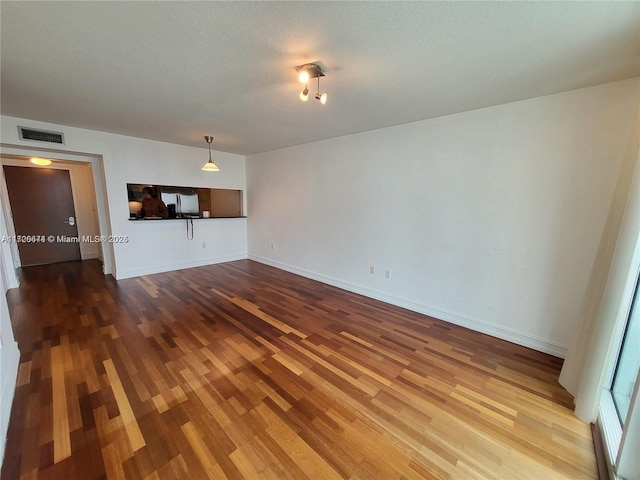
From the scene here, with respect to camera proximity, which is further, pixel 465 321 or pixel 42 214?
pixel 42 214

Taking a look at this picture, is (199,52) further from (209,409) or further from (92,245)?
(92,245)

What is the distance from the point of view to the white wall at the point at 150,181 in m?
3.74

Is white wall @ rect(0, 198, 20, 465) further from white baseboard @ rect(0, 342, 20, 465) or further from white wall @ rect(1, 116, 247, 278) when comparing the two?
white wall @ rect(1, 116, 247, 278)

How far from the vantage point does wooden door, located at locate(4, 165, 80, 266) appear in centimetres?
493

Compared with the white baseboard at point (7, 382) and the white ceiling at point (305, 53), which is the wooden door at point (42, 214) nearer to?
the white ceiling at point (305, 53)

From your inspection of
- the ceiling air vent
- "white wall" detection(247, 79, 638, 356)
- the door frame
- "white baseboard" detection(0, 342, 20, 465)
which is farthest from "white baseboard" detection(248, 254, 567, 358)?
the ceiling air vent

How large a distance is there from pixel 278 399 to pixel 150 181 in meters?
4.49

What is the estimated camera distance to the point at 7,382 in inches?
67.9

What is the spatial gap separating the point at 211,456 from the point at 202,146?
491 centimetres

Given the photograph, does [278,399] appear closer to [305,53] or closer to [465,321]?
[465,321]

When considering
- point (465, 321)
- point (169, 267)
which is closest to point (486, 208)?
point (465, 321)

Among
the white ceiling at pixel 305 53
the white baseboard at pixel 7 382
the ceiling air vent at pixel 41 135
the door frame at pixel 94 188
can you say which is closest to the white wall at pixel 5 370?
the white baseboard at pixel 7 382

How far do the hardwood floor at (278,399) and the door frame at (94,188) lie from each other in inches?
60.0

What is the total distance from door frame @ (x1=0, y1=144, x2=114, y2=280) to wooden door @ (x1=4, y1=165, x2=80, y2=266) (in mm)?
204
